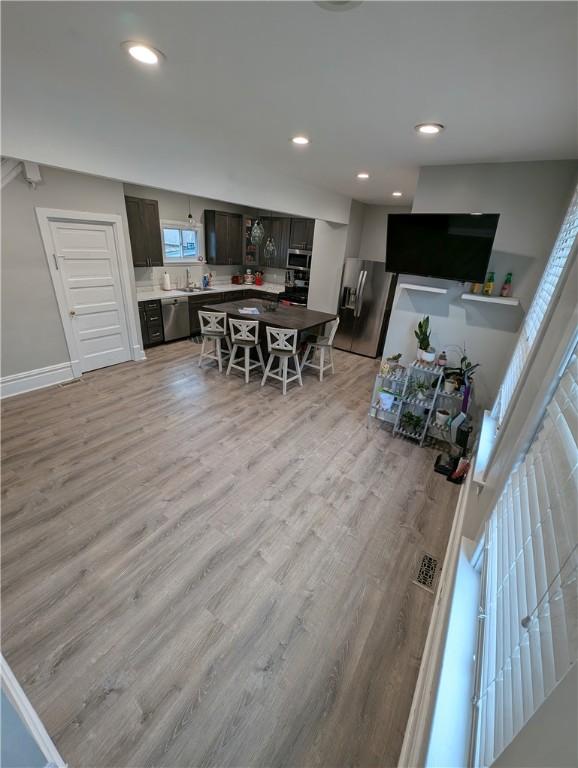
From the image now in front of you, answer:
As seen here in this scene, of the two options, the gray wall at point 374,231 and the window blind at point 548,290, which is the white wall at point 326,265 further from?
the window blind at point 548,290

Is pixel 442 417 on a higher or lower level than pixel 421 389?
lower

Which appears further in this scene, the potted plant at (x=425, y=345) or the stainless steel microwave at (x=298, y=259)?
the stainless steel microwave at (x=298, y=259)

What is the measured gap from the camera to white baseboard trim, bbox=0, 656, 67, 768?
896 millimetres

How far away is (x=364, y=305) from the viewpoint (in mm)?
5543

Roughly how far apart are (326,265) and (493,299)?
371 centimetres

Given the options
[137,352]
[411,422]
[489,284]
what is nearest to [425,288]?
[489,284]

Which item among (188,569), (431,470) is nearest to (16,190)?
(188,569)

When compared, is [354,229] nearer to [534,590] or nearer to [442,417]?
[442,417]

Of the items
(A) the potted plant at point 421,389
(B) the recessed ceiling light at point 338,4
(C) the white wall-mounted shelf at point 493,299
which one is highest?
(B) the recessed ceiling light at point 338,4

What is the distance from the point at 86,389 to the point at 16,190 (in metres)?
2.26

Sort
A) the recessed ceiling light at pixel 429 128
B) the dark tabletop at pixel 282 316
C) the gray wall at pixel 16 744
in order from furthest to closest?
the dark tabletop at pixel 282 316 → the recessed ceiling light at pixel 429 128 → the gray wall at pixel 16 744

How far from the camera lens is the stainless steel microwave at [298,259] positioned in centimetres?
619

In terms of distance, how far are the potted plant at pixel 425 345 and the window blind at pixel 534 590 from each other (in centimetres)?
206

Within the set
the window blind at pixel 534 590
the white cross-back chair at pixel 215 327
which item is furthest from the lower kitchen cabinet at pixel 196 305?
the window blind at pixel 534 590
